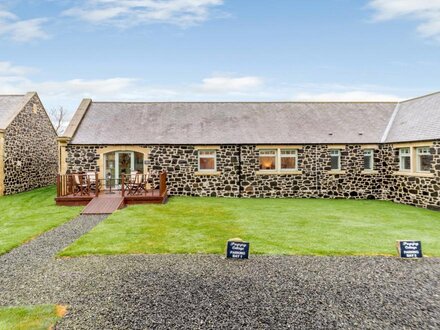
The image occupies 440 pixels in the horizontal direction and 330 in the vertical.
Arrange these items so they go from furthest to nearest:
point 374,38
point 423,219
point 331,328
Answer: point 374,38 → point 423,219 → point 331,328

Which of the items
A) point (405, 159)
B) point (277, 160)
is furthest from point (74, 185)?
point (405, 159)

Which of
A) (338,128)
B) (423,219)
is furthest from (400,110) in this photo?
(423,219)

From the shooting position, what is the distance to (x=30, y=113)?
2253 centimetres

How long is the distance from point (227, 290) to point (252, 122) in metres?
15.7

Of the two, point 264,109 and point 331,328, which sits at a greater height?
point 264,109

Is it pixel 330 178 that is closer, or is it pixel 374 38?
pixel 330 178

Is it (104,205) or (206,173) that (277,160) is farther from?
(104,205)

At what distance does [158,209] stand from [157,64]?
15864 millimetres

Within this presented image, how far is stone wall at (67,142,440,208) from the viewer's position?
18.6m

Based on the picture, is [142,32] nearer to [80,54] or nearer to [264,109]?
[80,54]

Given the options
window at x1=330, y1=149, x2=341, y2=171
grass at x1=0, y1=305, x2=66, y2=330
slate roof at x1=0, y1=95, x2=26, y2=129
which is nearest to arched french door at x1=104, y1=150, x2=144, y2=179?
slate roof at x1=0, y1=95, x2=26, y2=129

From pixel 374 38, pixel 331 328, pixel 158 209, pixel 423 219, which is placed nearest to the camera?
pixel 331 328

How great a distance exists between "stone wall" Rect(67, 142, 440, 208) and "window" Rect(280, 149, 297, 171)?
1.13 ft

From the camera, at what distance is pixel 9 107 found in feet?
71.1
